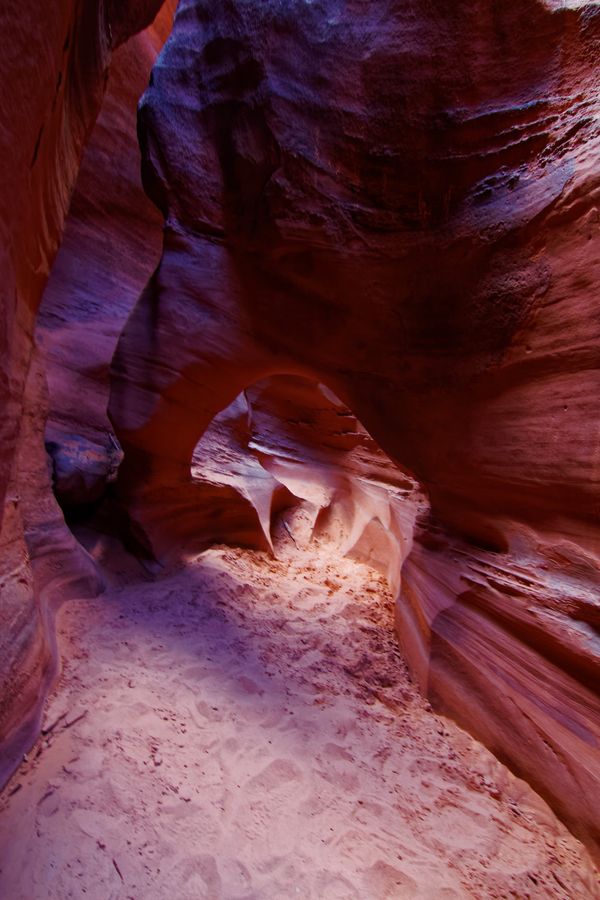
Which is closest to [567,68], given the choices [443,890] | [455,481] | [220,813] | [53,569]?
[455,481]

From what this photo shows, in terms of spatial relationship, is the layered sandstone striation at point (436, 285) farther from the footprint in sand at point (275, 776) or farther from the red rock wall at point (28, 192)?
the red rock wall at point (28, 192)

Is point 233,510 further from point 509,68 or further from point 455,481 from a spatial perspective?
point 509,68

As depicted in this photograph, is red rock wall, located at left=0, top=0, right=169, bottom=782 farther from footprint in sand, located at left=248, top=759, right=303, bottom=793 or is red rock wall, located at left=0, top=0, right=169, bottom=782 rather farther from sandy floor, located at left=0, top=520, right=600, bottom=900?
footprint in sand, located at left=248, top=759, right=303, bottom=793

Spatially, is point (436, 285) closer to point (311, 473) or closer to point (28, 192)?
point (28, 192)

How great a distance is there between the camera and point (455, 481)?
3084mm

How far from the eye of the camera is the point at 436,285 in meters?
3.03

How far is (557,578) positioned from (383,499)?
3325mm

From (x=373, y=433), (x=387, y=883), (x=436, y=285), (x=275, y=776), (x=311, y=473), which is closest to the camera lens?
(x=387, y=883)

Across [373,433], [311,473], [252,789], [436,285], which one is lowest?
[252,789]

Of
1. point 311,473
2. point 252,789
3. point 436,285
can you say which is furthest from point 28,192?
point 311,473

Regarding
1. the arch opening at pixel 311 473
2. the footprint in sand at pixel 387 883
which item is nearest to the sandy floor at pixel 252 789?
the footprint in sand at pixel 387 883

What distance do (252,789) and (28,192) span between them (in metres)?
2.67

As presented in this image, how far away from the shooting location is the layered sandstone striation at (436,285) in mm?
2195

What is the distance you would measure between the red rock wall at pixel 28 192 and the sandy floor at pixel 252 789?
33 centimetres
